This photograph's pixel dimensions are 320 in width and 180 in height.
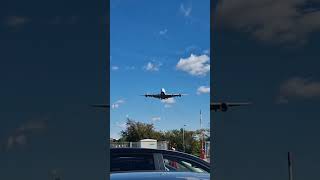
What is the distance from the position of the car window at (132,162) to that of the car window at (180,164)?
127 millimetres

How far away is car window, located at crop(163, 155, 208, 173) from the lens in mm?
4785

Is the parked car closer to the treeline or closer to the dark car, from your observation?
the dark car

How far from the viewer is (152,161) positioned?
15.8ft

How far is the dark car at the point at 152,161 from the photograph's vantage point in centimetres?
466

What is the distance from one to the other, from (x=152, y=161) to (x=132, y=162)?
0.18 m
